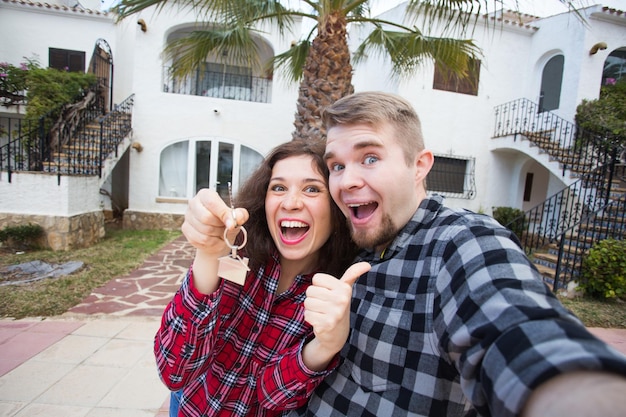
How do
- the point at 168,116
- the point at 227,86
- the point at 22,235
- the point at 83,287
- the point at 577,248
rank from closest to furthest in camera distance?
the point at 83,287
the point at 577,248
the point at 22,235
the point at 168,116
the point at 227,86

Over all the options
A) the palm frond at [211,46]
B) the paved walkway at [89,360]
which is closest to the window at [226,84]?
the palm frond at [211,46]

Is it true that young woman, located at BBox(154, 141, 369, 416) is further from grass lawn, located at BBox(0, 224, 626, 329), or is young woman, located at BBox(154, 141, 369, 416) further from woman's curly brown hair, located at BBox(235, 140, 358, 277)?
grass lawn, located at BBox(0, 224, 626, 329)

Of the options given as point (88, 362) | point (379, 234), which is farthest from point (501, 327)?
point (88, 362)

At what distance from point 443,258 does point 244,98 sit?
424 inches

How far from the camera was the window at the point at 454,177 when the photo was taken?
33.7ft

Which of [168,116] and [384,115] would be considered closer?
[384,115]

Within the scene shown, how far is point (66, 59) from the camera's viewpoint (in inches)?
427

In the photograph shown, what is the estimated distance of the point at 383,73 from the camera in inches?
409

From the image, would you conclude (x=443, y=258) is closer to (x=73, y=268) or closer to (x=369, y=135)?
(x=369, y=135)

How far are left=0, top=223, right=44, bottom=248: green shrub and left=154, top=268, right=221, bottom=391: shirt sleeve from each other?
7.58 meters

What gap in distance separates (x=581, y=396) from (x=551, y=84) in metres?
12.7

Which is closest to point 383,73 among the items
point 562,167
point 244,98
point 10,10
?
point 244,98

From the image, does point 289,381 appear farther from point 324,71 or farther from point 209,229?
point 324,71

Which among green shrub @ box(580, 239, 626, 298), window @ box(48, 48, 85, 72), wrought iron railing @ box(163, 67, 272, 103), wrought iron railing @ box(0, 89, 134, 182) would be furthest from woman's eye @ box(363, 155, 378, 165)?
window @ box(48, 48, 85, 72)
